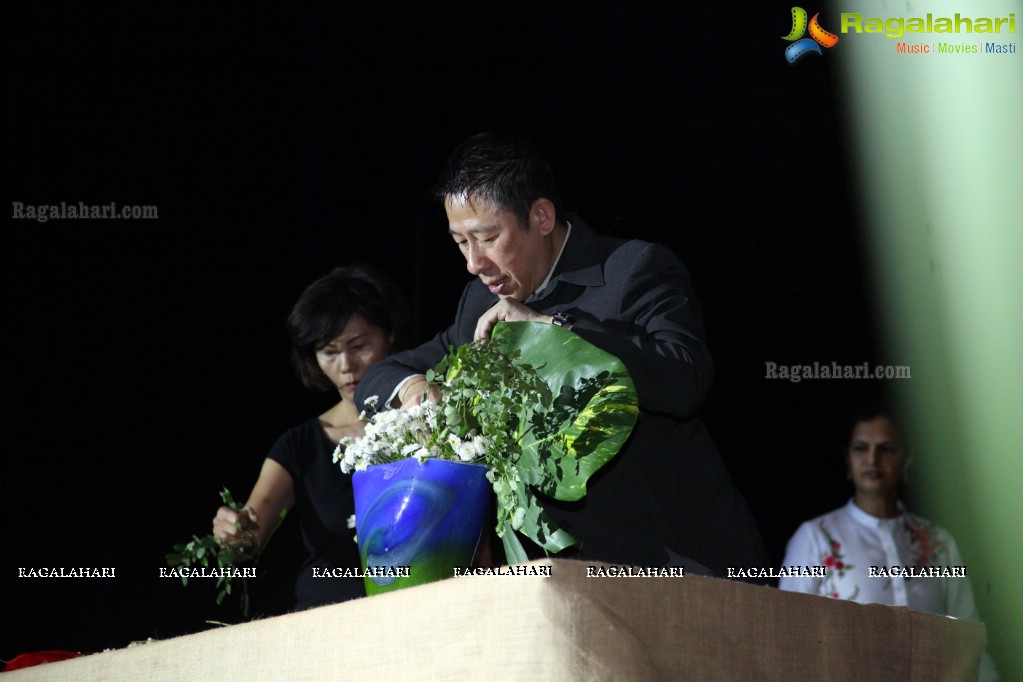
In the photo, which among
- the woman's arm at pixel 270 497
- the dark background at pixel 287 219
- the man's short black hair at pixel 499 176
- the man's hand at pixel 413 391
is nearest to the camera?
the man's hand at pixel 413 391

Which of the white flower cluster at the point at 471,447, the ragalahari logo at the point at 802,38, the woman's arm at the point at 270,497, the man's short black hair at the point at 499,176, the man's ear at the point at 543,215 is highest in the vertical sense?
the ragalahari logo at the point at 802,38

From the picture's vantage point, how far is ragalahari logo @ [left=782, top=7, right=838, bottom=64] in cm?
269

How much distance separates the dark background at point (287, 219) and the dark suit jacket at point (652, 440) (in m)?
0.98

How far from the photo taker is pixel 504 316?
135 centimetres

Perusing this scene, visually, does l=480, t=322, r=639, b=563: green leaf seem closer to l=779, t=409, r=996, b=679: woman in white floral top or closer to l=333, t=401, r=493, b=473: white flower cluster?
l=333, t=401, r=493, b=473: white flower cluster

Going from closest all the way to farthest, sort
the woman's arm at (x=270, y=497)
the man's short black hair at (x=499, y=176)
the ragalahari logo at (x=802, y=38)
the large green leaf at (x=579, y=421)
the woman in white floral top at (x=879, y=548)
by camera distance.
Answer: the large green leaf at (x=579, y=421), the man's short black hair at (x=499, y=176), the woman's arm at (x=270, y=497), the woman in white floral top at (x=879, y=548), the ragalahari logo at (x=802, y=38)

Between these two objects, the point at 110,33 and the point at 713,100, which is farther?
the point at 713,100

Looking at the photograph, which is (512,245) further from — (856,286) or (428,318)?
(856,286)

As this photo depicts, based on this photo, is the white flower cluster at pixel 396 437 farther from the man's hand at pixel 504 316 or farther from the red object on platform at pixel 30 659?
the red object on platform at pixel 30 659

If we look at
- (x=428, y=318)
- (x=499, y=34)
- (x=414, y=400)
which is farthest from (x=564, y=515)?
(x=499, y=34)

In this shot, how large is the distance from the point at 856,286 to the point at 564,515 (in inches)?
64.8

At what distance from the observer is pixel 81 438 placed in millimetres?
2416

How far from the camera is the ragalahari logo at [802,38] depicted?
106 inches

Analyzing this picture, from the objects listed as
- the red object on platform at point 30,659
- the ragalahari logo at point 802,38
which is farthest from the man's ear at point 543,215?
the ragalahari logo at point 802,38
